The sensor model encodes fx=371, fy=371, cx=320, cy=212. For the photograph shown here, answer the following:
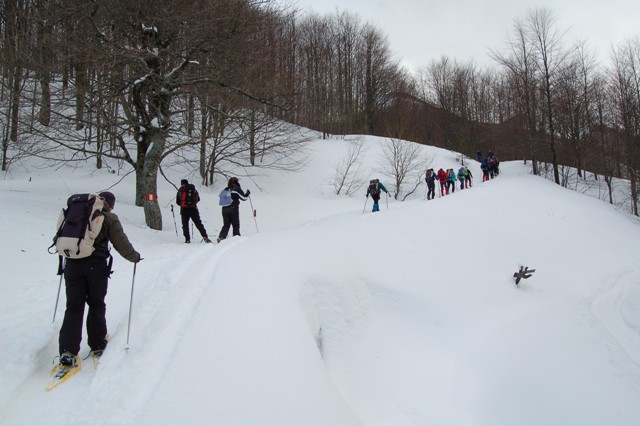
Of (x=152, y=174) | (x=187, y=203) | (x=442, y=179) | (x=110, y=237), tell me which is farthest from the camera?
(x=442, y=179)

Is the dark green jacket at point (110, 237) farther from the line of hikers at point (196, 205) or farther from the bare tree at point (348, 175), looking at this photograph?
the bare tree at point (348, 175)

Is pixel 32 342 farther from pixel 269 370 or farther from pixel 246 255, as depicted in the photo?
pixel 246 255

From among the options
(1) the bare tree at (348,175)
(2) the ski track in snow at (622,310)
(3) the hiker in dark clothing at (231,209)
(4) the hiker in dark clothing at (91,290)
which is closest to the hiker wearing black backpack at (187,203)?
(3) the hiker in dark clothing at (231,209)

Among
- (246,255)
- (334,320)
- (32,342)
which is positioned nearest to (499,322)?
(334,320)

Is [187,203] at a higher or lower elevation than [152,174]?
lower

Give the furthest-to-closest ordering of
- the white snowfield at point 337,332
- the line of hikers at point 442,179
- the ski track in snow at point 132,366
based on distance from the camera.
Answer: the line of hikers at point 442,179 < the white snowfield at point 337,332 < the ski track in snow at point 132,366

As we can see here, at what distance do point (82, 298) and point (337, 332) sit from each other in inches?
128

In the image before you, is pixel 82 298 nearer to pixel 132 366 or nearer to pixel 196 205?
pixel 132 366

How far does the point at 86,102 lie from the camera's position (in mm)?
10430

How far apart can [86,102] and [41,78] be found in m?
1.40

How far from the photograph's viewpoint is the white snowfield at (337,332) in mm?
3406

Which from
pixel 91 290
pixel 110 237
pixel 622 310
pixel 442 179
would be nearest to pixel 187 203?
pixel 110 237

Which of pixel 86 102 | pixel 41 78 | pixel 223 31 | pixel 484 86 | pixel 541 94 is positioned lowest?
pixel 86 102

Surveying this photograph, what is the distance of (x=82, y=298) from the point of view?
3811 millimetres
